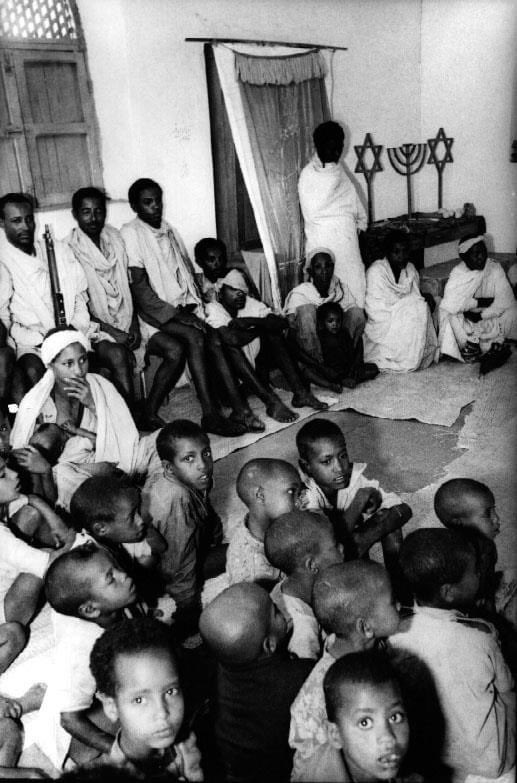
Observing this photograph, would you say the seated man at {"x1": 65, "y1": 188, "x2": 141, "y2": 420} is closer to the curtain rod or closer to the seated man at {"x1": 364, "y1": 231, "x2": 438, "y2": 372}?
the curtain rod

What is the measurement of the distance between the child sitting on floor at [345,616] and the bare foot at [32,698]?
94 cm

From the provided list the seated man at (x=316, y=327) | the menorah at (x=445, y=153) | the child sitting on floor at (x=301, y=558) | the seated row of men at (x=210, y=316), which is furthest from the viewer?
the menorah at (x=445, y=153)

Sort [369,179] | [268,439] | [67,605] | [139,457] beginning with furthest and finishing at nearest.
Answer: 1. [369,179]
2. [268,439]
3. [139,457]
4. [67,605]

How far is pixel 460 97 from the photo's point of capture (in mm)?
7598

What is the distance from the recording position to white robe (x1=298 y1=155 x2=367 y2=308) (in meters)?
5.72

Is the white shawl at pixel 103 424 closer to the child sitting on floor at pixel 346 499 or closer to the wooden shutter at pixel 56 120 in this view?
the child sitting on floor at pixel 346 499

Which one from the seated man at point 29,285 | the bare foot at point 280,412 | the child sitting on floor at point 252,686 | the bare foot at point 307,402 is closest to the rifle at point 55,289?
the seated man at point 29,285

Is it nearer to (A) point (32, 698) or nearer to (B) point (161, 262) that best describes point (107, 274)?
(B) point (161, 262)

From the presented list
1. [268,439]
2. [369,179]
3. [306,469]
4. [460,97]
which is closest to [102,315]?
[268,439]

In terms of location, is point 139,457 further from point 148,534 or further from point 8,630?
point 8,630

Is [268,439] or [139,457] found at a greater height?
[139,457]

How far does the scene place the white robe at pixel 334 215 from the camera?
5719 mm

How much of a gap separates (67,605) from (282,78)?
5199mm

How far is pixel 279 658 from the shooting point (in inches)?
66.9
